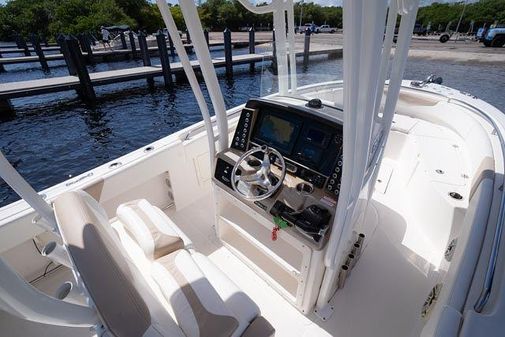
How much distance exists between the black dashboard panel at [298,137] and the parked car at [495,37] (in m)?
25.1

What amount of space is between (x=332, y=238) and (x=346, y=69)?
84 centimetres

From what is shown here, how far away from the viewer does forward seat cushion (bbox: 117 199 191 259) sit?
135cm

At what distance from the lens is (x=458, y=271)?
1.07m

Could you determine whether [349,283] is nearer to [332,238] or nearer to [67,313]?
[332,238]

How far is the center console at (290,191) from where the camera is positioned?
1383 mm

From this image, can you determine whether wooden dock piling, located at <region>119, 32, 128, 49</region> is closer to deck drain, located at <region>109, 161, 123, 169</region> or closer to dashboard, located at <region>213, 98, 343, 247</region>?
deck drain, located at <region>109, 161, 123, 169</region>

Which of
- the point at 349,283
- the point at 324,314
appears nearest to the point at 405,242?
the point at 349,283

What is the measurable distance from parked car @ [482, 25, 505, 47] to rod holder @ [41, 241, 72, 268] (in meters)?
26.6

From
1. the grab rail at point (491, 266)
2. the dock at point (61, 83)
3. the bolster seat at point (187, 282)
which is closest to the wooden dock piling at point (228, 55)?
the dock at point (61, 83)

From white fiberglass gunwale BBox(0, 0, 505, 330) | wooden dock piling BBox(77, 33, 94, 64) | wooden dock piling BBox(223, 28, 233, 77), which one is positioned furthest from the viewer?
wooden dock piling BBox(77, 33, 94, 64)

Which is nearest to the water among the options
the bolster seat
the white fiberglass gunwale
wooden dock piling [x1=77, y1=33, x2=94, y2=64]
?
the white fiberglass gunwale

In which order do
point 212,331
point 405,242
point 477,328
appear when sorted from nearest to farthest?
point 477,328, point 212,331, point 405,242

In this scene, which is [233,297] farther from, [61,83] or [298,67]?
[61,83]

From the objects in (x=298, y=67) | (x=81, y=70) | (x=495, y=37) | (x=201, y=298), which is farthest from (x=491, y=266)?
(x=495, y=37)
